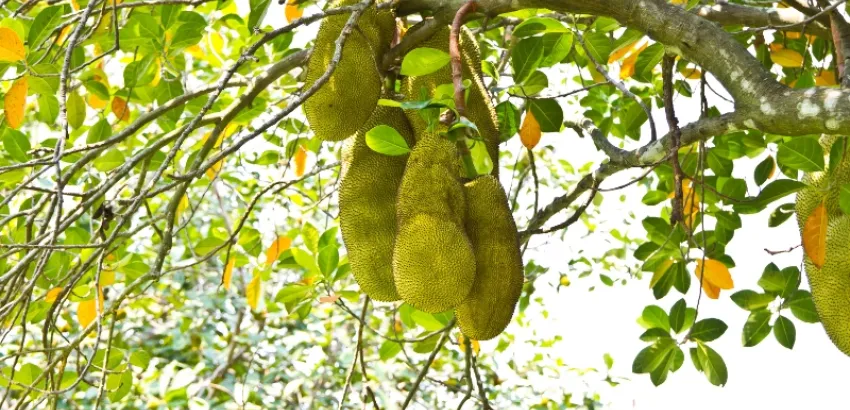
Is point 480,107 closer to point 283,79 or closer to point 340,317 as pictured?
point 283,79

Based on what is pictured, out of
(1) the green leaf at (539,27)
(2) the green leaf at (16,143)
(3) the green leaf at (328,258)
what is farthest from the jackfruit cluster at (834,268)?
(2) the green leaf at (16,143)

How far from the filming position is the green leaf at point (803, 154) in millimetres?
1287

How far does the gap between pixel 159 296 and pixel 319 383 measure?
0.87 metres

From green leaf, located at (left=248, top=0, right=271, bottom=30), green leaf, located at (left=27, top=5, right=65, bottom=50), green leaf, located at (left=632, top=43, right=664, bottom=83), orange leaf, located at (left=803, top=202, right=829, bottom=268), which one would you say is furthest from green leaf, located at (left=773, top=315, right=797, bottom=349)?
green leaf, located at (left=27, top=5, right=65, bottom=50)

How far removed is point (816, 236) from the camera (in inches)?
50.5

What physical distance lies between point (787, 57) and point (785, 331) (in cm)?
56

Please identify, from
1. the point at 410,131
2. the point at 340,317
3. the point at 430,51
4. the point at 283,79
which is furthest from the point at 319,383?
the point at 430,51

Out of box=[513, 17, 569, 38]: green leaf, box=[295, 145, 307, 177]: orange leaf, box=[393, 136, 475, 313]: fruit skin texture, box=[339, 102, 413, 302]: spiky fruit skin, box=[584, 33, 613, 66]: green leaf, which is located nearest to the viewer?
box=[393, 136, 475, 313]: fruit skin texture

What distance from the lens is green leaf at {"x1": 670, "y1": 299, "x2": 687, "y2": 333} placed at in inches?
71.0

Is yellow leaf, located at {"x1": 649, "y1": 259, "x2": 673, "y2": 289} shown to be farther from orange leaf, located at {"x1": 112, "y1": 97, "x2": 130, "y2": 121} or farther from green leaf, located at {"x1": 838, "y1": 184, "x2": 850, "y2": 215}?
orange leaf, located at {"x1": 112, "y1": 97, "x2": 130, "y2": 121}

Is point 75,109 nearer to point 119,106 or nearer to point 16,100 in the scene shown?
point 119,106

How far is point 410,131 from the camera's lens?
124 centimetres

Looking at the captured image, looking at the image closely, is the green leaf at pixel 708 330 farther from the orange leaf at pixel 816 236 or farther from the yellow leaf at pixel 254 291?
the yellow leaf at pixel 254 291

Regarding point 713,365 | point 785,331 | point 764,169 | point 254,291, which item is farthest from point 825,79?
point 254,291
